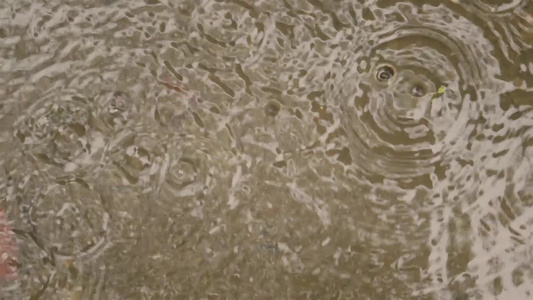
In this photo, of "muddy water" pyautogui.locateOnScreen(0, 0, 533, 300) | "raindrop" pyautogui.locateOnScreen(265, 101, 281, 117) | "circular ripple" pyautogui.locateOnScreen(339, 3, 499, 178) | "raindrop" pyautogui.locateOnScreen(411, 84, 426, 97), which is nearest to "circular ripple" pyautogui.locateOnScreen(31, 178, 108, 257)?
"muddy water" pyautogui.locateOnScreen(0, 0, 533, 300)

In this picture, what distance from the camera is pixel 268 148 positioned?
3.05ft

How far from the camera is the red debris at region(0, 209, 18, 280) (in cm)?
93

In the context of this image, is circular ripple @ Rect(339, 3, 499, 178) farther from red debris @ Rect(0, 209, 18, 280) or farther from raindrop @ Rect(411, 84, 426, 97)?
red debris @ Rect(0, 209, 18, 280)

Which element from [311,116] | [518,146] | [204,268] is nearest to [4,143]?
[204,268]

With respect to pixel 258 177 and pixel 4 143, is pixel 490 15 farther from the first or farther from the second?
pixel 4 143

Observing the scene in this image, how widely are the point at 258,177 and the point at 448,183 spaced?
308 millimetres

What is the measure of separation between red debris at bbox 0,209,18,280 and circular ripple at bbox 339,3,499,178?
1.93 feet

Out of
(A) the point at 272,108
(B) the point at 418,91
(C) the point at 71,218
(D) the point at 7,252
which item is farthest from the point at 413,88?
(D) the point at 7,252

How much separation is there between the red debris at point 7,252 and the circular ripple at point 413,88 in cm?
59

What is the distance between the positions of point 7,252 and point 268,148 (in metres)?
0.47

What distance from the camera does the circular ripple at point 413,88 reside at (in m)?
0.92

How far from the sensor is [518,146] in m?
0.90

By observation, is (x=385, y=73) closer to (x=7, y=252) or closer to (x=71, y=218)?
(x=71, y=218)

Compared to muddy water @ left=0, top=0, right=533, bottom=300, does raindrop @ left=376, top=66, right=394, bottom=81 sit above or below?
above
